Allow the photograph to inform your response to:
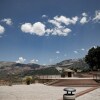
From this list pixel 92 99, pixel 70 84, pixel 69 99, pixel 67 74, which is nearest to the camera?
pixel 69 99

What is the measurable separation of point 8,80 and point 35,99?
2136cm

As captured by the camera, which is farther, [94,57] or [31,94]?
[94,57]

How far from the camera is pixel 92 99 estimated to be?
1995 cm

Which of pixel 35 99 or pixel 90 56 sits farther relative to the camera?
pixel 90 56

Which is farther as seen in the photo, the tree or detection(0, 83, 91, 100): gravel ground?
the tree

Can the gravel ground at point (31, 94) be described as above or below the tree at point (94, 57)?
below

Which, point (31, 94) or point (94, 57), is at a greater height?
point (94, 57)

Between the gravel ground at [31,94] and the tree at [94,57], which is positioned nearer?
the gravel ground at [31,94]

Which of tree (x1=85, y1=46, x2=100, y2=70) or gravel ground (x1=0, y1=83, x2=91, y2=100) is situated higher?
tree (x1=85, y1=46, x2=100, y2=70)

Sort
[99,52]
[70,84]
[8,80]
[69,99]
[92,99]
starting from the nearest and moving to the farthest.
→ [69,99] → [92,99] → [70,84] → [8,80] → [99,52]

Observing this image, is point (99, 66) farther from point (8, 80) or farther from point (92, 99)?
point (92, 99)

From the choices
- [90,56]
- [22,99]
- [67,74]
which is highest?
[90,56]

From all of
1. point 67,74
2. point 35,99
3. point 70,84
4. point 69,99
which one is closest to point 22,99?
point 35,99

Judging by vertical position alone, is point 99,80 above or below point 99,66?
below
